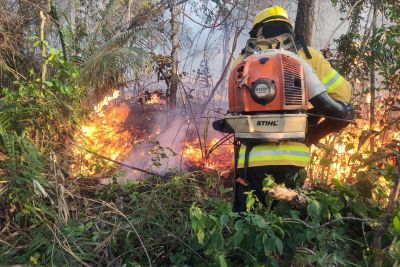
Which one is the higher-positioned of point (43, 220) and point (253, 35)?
point (253, 35)

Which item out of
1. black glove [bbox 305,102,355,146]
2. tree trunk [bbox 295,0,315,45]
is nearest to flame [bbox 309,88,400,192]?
black glove [bbox 305,102,355,146]

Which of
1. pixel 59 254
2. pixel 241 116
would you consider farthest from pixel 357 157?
pixel 59 254

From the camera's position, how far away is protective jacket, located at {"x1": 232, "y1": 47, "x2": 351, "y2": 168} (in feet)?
9.70

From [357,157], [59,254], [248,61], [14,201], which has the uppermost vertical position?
[248,61]

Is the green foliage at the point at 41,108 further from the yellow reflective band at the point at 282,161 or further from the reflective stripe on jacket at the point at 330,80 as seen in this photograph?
the reflective stripe on jacket at the point at 330,80

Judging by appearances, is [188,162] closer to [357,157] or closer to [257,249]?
[357,157]

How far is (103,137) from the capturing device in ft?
20.5

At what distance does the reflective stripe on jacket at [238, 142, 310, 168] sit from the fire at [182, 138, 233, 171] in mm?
2613

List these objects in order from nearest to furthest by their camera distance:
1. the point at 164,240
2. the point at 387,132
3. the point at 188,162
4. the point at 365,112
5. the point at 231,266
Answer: the point at 231,266 → the point at 164,240 → the point at 387,132 → the point at 365,112 → the point at 188,162

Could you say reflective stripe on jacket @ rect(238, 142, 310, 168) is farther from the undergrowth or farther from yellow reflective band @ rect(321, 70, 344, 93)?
yellow reflective band @ rect(321, 70, 344, 93)

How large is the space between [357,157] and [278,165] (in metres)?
1.08

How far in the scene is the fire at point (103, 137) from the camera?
193 inches

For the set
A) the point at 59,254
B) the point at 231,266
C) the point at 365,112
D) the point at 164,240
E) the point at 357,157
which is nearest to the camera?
the point at 231,266

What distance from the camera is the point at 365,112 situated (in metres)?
5.32
